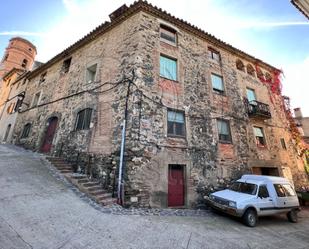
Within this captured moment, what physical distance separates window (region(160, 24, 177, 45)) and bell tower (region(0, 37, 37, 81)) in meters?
25.1

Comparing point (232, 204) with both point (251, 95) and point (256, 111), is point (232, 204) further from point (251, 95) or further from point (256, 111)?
point (251, 95)

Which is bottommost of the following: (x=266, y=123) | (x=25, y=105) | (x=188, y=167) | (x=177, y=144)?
(x=188, y=167)

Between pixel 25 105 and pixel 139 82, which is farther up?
pixel 25 105

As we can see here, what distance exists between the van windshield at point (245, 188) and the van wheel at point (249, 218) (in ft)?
2.70

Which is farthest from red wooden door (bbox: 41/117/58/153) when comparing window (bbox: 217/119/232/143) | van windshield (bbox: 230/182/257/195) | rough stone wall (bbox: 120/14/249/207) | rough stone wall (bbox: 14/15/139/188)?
van windshield (bbox: 230/182/257/195)

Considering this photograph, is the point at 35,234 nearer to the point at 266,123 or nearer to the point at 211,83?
the point at 211,83

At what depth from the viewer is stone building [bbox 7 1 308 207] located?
757 centimetres

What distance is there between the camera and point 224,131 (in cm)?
Result: 1038

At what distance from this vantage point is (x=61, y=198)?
559cm

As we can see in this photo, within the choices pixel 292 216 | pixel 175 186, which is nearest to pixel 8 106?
pixel 175 186

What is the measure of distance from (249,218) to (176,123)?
15.9 ft

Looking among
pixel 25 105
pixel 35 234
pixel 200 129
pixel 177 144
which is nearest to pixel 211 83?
pixel 200 129

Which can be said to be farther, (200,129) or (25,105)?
(25,105)

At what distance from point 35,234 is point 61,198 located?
84.9 inches
